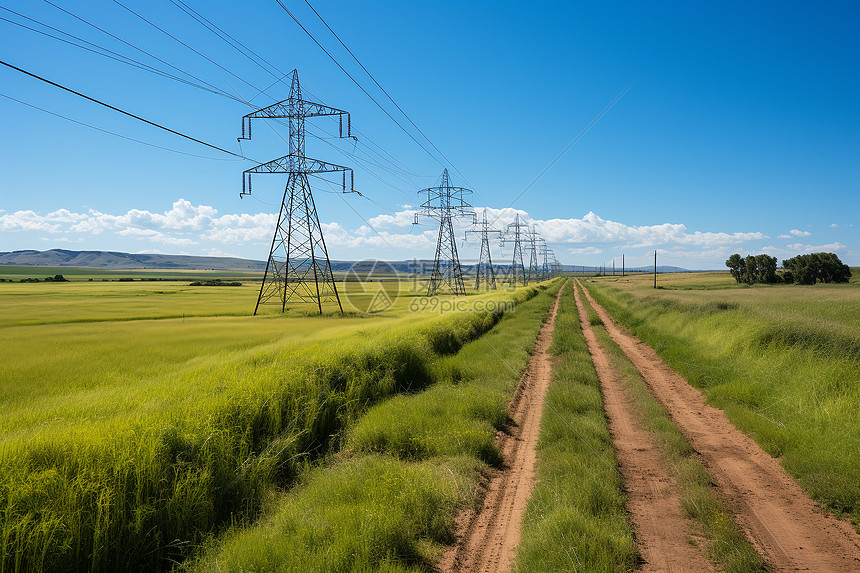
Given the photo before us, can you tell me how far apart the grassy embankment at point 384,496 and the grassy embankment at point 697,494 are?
3107 millimetres

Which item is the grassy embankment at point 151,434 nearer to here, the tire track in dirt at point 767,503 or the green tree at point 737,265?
the tire track in dirt at point 767,503

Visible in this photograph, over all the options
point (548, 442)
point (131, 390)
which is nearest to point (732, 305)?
point (548, 442)

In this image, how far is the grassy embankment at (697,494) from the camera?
4.86 metres

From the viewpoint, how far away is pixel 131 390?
8367 millimetres

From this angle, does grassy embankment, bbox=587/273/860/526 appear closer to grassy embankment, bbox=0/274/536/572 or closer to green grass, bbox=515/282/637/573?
green grass, bbox=515/282/637/573

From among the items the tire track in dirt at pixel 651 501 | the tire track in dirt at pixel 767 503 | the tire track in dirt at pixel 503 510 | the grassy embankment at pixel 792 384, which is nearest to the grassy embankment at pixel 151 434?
the tire track in dirt at pixel 503 510

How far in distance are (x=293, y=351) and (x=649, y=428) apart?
944 centimetres

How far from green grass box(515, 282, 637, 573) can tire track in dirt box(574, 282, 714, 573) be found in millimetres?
195

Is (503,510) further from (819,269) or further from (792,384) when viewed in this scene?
→ (819,269)

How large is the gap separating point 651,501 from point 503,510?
2.26 m

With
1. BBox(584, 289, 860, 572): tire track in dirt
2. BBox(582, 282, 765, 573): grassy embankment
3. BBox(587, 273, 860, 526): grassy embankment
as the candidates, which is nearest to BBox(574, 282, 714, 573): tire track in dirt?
BBox(582, 282, 765, 573): grassy embankment

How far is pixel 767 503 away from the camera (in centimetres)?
621

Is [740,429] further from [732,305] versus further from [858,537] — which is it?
[732,305]

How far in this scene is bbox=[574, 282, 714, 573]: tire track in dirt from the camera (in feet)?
16.3
